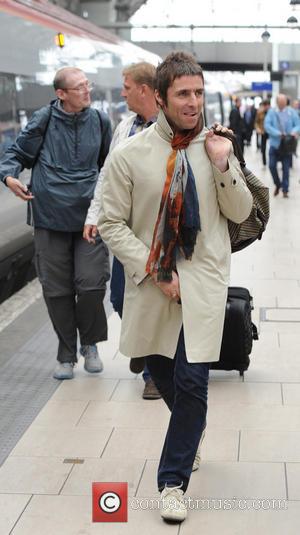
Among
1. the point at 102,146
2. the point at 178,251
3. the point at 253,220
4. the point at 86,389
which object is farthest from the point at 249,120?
the point at 178,251

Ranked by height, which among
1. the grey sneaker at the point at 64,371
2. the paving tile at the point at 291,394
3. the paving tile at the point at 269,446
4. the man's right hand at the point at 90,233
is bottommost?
the paving tile at the point at 291,394

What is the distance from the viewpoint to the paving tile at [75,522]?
370cm

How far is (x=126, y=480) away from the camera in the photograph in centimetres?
416

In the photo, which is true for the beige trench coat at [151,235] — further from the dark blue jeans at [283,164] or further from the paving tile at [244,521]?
the dark blue jeans at [283,164]

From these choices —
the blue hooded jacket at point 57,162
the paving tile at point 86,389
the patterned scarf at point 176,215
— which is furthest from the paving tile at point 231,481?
the blue hooded jacket at point 57,162

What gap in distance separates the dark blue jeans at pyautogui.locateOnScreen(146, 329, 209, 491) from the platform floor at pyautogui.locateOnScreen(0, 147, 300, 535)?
18 centimetres

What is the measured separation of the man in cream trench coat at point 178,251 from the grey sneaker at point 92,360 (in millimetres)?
1875

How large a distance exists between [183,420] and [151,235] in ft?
2.21

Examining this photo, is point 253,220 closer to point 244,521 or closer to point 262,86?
point 244,521

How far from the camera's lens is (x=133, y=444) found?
455cm

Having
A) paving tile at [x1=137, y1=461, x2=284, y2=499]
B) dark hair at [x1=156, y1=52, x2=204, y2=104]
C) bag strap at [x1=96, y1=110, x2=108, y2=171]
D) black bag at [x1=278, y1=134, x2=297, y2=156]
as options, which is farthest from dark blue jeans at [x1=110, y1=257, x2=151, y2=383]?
black bag at [x1=278, y1=134, x2=297, y2=156]

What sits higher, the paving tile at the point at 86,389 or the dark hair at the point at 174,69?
the dark hair at the point at 174,69

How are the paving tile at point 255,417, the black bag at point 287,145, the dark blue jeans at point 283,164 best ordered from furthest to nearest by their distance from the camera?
the black bag at point 287,145 < the dark blue jeans at point 283,164 < the paving tile at point 255,417

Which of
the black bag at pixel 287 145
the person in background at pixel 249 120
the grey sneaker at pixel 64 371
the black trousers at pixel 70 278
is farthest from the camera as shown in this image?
the person in background at pixel 249 120
